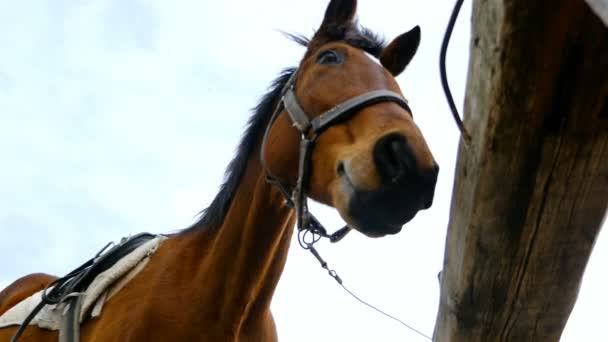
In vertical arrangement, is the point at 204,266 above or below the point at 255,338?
above

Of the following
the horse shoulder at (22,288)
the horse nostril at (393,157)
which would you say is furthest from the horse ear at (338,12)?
the horse shoulder at (22,288)

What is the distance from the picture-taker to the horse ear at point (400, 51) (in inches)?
154

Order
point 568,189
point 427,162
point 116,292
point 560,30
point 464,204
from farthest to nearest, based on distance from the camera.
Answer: point 116,292, point 427,162, point 464,204, point 568,189, point 560,30

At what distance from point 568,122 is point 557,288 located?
584 millimetres

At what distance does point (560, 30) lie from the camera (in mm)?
1603

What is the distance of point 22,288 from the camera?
191 inches

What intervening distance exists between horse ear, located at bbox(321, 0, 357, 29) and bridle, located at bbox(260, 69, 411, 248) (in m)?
0.69

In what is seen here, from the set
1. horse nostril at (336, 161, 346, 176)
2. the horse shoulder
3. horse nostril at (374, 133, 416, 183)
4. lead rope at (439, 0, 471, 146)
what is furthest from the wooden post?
the horse shoulder

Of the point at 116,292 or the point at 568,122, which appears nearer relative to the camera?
the point at 568,122

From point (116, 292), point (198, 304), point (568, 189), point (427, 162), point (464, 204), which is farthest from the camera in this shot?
point (116, 292)

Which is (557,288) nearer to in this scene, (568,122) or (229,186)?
(568,122)

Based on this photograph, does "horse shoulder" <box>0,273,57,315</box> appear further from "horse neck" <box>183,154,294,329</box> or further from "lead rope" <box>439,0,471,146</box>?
"lead rope" <box>439,0,471,146</box>

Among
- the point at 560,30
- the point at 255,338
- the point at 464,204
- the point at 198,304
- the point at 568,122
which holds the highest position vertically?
the point at 560,30

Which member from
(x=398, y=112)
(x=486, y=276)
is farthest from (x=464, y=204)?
(x=398, y=112)
